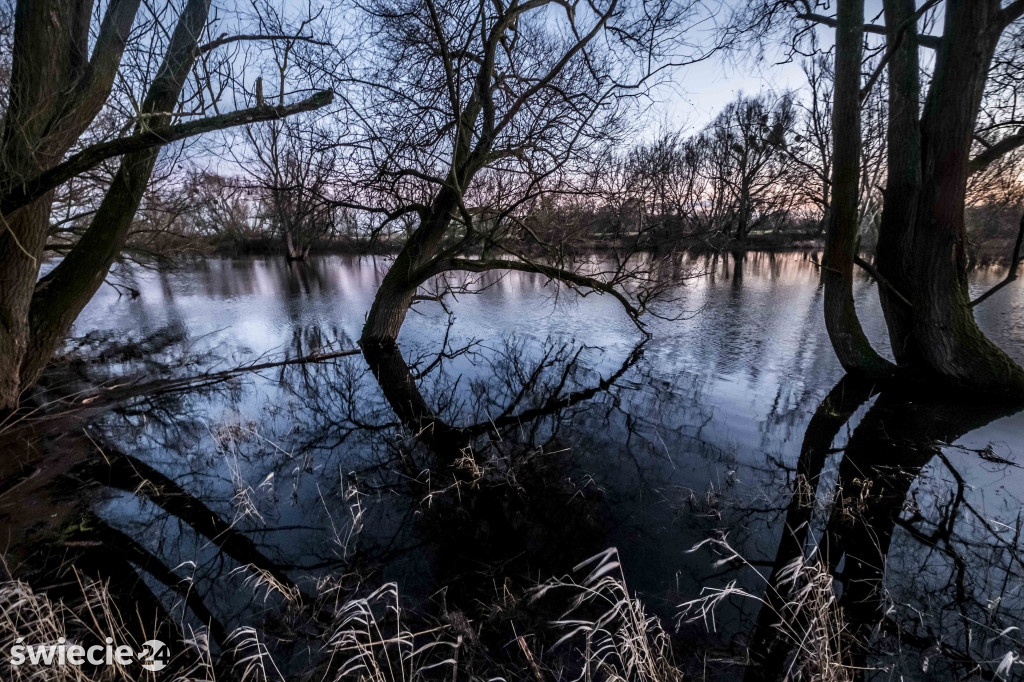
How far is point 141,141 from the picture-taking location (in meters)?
3.93

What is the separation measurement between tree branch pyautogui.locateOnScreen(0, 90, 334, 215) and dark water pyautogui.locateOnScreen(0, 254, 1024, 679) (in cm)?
270

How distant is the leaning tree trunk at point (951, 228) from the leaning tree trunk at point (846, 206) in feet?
2.46

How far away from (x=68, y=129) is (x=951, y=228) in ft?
36.5

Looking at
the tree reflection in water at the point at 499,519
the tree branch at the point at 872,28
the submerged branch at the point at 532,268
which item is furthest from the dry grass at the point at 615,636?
the tree branch at the point at 872,28

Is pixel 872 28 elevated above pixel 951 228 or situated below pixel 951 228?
above

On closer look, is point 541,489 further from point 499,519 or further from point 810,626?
point 810,626

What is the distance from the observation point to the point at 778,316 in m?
11.2

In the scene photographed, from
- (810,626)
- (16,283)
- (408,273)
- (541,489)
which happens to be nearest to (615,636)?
(810,626)

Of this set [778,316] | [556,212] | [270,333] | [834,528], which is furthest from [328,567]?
[778,316]

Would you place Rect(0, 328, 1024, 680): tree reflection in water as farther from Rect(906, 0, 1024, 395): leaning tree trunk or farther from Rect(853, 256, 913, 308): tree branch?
Rect(853, 256, 913, 308): tree branch

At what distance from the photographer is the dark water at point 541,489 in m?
2.77

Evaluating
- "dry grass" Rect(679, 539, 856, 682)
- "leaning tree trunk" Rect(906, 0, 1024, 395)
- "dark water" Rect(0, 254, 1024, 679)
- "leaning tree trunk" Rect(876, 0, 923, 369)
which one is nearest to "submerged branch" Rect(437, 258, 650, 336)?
"dark water" Rect(0, 254, 1024, 679)

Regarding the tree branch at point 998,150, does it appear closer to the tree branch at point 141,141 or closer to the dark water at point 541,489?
the dark water at point 541,489

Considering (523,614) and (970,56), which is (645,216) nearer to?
(970,56)
